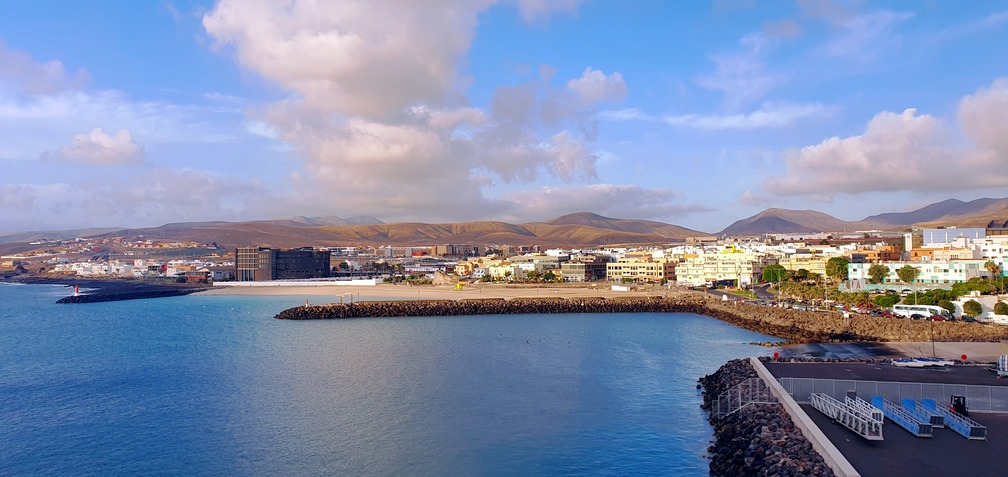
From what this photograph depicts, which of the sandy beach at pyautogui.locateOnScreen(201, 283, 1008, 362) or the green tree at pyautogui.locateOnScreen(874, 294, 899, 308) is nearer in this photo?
the green tree at pyautogui.locateOnScreen(874, 294, 899, 308)

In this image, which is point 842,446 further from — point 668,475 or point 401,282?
point 401,282

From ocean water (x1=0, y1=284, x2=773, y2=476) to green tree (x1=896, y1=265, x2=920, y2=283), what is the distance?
464 inches

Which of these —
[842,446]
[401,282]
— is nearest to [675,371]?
[842,446]

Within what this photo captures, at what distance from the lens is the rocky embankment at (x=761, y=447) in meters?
9.40

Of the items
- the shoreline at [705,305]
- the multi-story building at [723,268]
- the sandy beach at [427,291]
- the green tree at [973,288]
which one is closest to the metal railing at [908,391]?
the shoreline at [705,305]

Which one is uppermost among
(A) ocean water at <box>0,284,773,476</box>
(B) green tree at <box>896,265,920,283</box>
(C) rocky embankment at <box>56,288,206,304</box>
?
(B) green tree at <box>896,265,920,283</box>

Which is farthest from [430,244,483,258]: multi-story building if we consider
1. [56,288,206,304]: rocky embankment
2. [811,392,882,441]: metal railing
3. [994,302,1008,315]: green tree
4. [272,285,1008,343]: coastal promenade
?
[811,392,882,441]: metal railing

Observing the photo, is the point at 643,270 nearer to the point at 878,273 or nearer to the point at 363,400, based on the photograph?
the point at 878,273

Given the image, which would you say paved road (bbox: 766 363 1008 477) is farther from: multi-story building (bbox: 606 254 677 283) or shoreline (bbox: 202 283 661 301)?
multi-story building (bbox: 606 254 677 283)

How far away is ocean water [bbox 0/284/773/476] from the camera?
12.4 meters

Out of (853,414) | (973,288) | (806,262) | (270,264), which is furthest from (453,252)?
(853,414)

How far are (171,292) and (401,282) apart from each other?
20.8 metres

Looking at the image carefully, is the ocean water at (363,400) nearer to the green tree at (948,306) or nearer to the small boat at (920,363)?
the small boat at (920,363)

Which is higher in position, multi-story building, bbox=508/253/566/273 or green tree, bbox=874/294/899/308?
multi-story building, bbox=508/253/566/273
